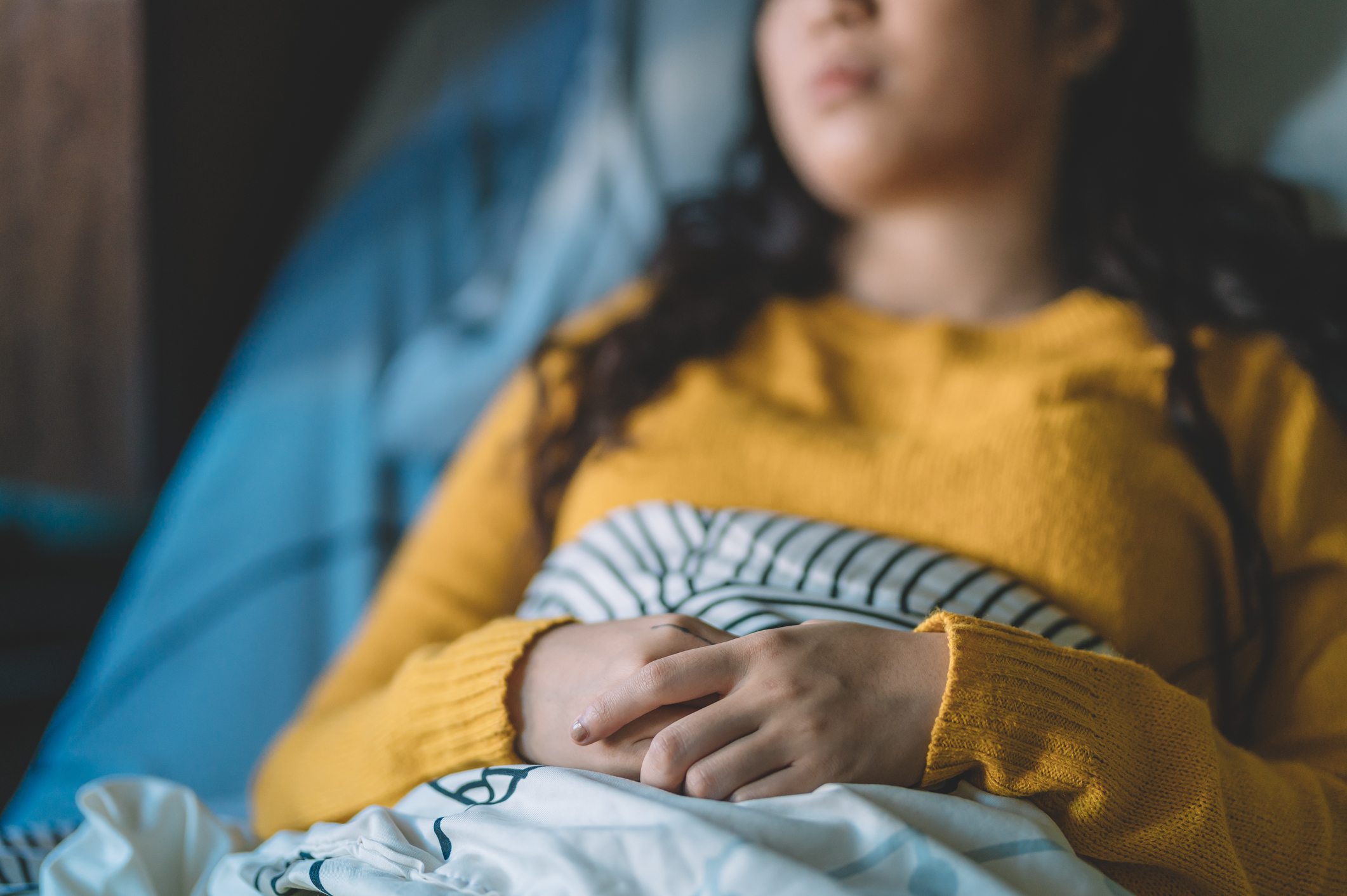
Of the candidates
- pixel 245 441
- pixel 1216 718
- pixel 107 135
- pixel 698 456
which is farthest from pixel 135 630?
pixel 1216 718

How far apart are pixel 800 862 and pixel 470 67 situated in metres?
1.24

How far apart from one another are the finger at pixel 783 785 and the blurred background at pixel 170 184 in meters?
0.72

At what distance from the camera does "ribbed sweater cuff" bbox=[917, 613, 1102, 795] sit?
469 millimetres

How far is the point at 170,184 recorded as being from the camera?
1.08 metres

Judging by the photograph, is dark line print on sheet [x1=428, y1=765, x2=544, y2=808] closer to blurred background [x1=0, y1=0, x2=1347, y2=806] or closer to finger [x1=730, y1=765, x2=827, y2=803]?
finger [x1=730, y1=765, x2=827, y2=803]

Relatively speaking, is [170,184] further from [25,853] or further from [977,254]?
A: [977,254]

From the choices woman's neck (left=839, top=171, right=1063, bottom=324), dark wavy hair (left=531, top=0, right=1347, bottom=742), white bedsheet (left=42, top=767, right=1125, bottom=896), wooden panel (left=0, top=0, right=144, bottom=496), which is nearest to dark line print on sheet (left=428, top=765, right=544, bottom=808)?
white bedsheet (left=42, top=767, right=1125, bottom=896)

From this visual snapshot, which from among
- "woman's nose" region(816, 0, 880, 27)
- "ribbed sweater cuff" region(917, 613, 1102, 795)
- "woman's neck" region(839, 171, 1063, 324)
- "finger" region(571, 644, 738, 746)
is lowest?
"ribbed sweater cuff" region(917, 613, 1102, 795)

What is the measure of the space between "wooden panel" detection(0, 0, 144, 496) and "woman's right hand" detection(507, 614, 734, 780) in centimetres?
74

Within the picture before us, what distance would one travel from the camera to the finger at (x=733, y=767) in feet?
1.50

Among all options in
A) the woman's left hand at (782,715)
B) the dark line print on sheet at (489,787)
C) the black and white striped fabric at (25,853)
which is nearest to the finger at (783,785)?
the woman's left hand at (782,715)

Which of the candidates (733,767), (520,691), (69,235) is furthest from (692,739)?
(69,235)

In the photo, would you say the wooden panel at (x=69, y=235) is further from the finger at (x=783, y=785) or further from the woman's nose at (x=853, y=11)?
the finger at (x=783, y=785)

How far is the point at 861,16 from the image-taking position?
2.45ft
